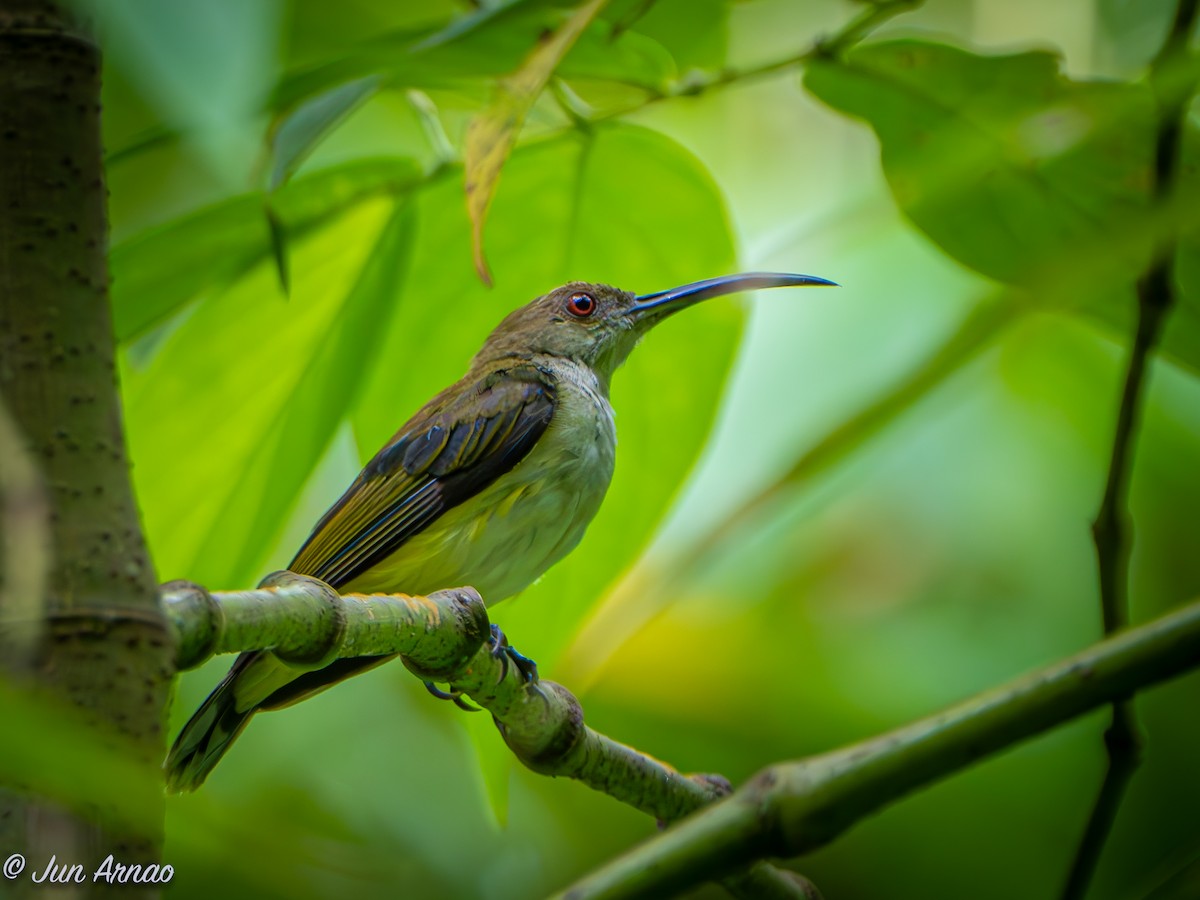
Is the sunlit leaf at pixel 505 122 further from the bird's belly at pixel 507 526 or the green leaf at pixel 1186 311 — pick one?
the bird's belly at pixel 507 526

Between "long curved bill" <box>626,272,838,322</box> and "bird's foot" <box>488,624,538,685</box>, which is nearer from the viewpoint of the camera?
"bird's foot" <box>488,624,538,685</box>

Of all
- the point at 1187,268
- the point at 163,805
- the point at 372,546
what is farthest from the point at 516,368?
the point at 163,805

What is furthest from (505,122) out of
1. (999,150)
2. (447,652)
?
(447,652)

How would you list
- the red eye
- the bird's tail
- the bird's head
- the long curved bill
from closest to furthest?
the long curved bill → the bird's tail → the bird's head → the red eye

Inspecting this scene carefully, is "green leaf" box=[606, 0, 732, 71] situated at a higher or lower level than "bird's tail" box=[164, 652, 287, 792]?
higher

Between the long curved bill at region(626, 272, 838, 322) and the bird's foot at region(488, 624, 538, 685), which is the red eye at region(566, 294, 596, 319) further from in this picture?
the bird's foot at region(488, 624, 538, 685)

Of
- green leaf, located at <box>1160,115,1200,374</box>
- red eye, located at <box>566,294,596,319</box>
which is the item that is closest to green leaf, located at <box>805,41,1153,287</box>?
green leaf, located at <box>1160,115,1200,374</box>

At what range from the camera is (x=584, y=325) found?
4586 millimetres

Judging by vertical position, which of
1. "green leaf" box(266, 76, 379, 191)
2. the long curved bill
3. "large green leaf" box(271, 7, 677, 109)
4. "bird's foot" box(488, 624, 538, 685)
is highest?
"large green leaf" box(271, 7, 677, 109)

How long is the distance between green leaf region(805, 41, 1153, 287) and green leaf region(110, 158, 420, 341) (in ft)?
3.38

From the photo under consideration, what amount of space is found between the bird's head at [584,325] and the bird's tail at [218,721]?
46.7 inches

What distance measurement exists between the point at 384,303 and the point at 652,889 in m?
1.57

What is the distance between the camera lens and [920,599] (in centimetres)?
504

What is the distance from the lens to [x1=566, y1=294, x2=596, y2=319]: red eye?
430 centimetres
